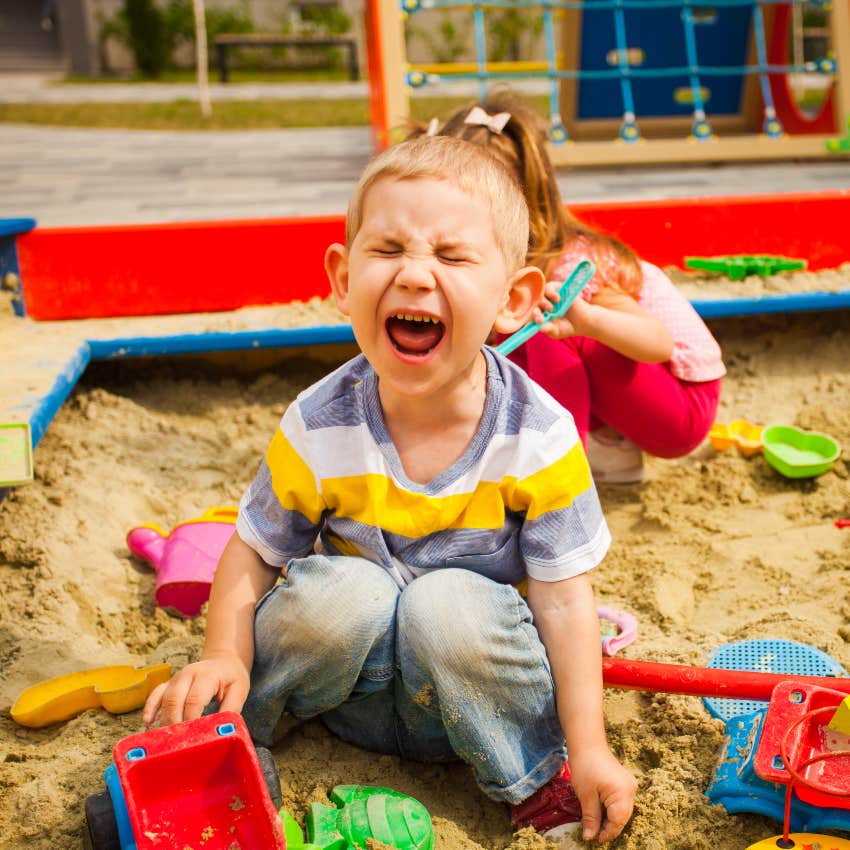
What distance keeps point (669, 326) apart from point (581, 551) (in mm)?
908

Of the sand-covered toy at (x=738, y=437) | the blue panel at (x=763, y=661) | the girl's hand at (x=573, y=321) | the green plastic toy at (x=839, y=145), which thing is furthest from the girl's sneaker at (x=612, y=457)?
the green plastic toy at (x=839, y=145)

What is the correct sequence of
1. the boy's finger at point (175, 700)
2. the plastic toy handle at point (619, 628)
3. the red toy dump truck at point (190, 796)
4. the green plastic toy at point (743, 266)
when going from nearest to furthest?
1. the red toy dump truck at point (190, 796)
2. the boy's finger at point (175, 700)
3. the plastic toy handle at point (619, 628)
4. the green plastic toy at point (743, 266)

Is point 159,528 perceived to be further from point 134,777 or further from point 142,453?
point 134,777

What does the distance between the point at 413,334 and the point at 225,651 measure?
42 centimetres

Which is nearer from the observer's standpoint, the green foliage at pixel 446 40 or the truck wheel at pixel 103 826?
the truck wheel at pixel 103 826

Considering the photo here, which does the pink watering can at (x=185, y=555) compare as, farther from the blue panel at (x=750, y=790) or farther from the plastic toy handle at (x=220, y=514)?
the blue panel at (x=750, y=790)

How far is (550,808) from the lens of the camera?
49.6 inches

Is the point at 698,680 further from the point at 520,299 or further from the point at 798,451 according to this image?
the point at 798,451

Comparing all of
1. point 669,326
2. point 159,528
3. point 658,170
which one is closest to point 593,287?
point 669,326

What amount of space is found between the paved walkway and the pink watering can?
175 cm

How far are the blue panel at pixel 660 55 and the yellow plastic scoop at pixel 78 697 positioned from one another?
4.28 m

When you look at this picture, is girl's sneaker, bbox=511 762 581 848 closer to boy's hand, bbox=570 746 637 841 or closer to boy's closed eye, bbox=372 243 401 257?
boy's hand, bbox=570 746 637 841

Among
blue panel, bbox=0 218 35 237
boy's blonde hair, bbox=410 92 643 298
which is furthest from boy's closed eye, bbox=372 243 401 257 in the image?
blue panel, bbox=0 218 35 237

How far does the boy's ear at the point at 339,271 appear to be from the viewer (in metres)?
1.27
